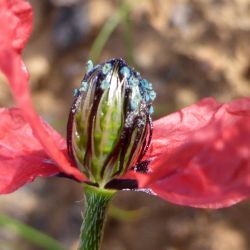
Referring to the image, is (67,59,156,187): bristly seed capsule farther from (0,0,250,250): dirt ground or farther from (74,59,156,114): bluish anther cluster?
(0,0,250,250): dirt ground

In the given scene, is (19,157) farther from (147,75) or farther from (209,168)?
(147,75)

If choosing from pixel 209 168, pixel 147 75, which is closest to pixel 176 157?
pixel 209 168

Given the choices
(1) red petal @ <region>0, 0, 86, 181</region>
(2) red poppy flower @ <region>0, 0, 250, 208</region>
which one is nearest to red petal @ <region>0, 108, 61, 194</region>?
(2) red poppy flower @ <region>0, 0, 250, 208</region>

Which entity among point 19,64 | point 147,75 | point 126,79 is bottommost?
point 147,75

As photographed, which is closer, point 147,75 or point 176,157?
point 176,157

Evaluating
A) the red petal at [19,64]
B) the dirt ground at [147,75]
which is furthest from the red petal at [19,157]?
the dirt ground at [147,75]

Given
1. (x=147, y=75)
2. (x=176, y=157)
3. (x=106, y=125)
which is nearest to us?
(x=176, y=157)

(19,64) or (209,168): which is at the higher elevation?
(19,64)
